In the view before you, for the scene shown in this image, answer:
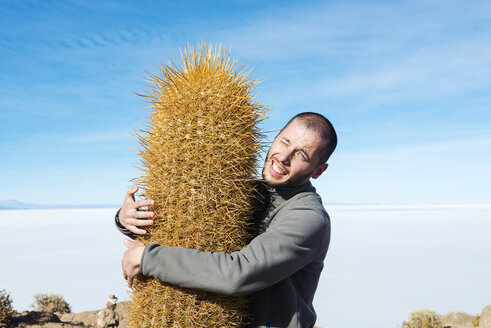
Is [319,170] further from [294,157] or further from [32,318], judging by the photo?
[32,318]

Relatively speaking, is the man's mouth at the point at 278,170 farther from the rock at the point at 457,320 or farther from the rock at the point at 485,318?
the rock at the point at 457,320

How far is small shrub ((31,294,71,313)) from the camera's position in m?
11.1

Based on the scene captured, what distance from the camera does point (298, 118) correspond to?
3051 mm

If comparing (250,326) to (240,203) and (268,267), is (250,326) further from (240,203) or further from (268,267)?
(240,203)

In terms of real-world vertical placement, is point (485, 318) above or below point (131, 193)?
below

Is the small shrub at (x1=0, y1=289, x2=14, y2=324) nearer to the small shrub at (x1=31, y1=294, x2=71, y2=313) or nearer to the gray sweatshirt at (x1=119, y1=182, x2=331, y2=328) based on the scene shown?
the small shrub at (x1=31, y1=294, x2=71, y2=313)

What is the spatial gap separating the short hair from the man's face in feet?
0.12

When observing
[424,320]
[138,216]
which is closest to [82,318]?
[138,216]

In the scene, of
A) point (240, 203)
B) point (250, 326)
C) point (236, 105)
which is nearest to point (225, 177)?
point (240, 203)

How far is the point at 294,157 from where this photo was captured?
294 cm

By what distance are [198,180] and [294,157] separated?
76 centimetres

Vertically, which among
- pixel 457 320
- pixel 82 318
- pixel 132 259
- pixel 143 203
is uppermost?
pixel 143 203

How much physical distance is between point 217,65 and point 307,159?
37.1 inches

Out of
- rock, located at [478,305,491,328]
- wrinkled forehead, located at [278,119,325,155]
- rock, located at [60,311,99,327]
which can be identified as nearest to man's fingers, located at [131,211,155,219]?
wrinkled forehead, located at [278,119,325,155]
